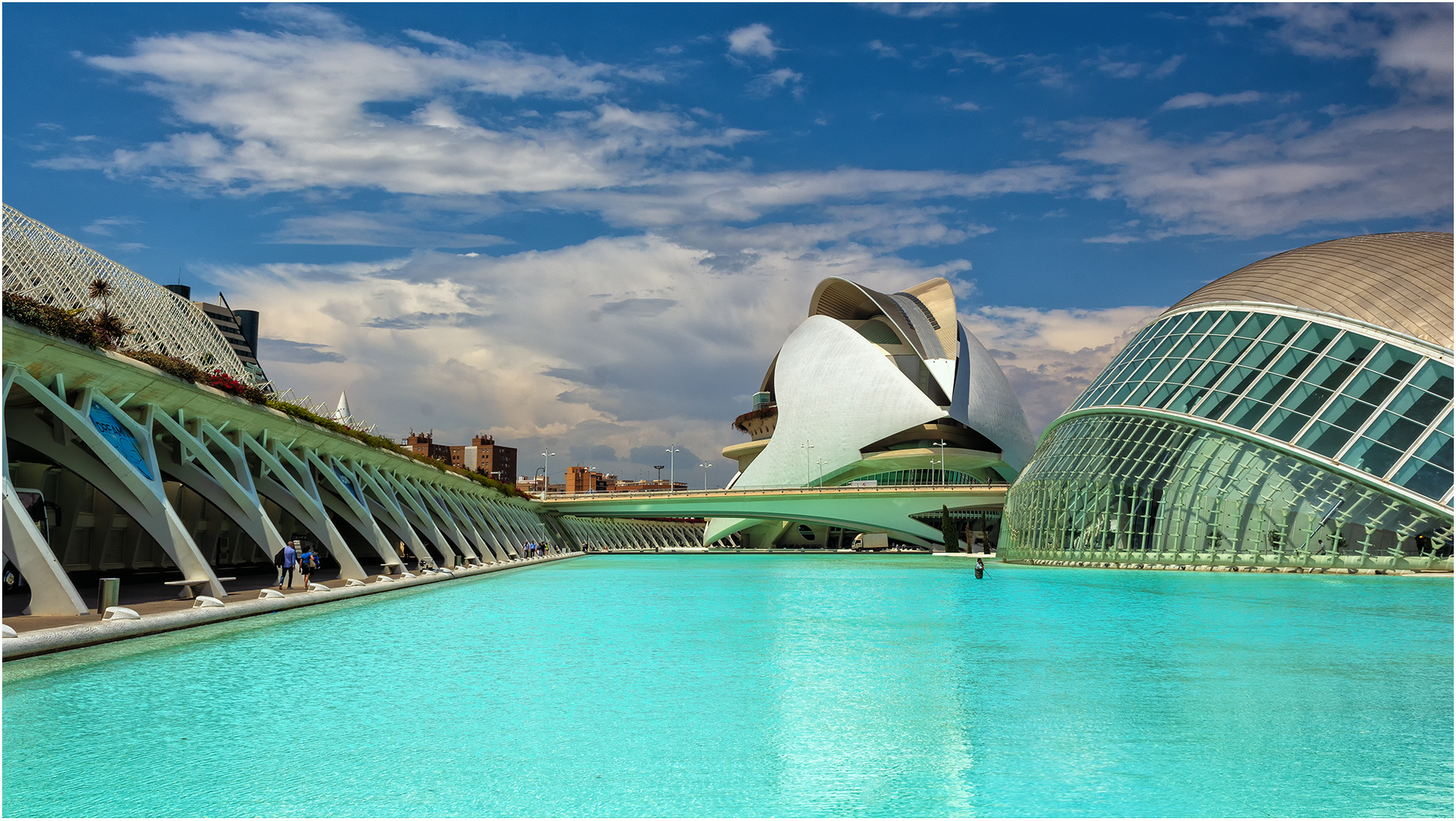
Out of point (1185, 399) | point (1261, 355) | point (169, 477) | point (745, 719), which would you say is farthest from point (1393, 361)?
point (169, 477)

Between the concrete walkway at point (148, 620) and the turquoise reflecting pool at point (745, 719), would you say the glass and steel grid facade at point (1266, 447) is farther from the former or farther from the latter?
the concrete walkway at point (148, 620)

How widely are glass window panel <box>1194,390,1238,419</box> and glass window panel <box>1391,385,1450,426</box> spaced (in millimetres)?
4090

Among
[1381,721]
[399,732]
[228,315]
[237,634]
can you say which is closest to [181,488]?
[237,634]

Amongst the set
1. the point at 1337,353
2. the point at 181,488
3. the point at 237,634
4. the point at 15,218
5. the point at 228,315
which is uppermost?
the point at 228,315

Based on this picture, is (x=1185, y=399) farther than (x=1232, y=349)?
Yes

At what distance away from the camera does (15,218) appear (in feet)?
124

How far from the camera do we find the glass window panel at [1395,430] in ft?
80.7

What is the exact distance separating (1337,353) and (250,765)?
2811 centimetres

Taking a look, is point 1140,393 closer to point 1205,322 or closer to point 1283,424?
point 1205,322

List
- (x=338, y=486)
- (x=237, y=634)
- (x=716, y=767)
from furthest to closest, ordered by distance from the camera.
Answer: (x=338, y=486) → (x=237, y=634) → (x=716, y=767)

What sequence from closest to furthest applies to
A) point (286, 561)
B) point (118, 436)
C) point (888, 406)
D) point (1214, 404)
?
1. point (118, 436)
2. point (286, 561)
3. point (1214, 404)
4. point (888, 406)

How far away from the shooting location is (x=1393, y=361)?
25.9 m

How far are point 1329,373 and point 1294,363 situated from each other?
107cm

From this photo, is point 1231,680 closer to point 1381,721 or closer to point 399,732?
point 1381,721
